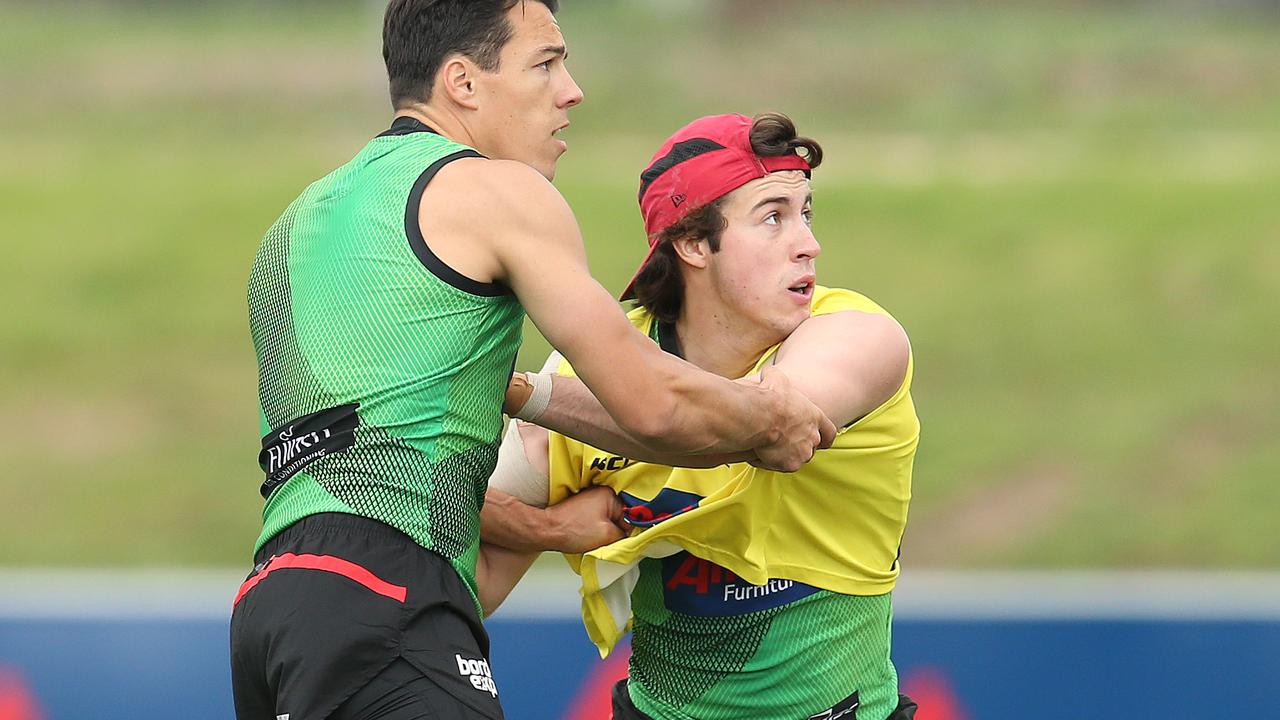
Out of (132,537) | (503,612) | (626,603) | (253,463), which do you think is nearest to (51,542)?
(132,537)

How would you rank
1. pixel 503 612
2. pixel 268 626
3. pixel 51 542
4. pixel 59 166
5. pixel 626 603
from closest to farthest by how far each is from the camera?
pixel 268 626 → pixel 626 603 → pixel 503 612 → pixel 51 542 → pixel 59 166

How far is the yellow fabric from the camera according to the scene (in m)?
3.75

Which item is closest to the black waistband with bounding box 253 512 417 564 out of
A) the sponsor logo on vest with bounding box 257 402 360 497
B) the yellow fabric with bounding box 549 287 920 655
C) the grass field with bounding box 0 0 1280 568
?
the sponsor logo on vest with bounding box 257 402 360 497

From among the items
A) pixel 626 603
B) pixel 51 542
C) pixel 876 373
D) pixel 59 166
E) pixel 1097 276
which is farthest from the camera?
pixel 59 166

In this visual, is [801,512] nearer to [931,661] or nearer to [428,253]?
[428,253]

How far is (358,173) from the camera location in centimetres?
336

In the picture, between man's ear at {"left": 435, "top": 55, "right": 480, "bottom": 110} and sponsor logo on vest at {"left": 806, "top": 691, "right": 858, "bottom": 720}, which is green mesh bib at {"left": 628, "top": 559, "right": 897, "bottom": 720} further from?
man's ear at {"left": 435, "top": 55, "right": 480, "bottom": 110}

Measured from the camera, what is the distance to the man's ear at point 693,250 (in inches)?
154

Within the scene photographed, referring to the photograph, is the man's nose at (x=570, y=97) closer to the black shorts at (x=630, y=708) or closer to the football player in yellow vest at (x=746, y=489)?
the football player in yellow vest at (x=746, y=489)

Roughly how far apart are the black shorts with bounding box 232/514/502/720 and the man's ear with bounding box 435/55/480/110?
2.99 feet

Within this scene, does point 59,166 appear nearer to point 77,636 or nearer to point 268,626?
point 77,636

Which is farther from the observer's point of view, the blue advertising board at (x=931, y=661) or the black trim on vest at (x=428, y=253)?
the blue advertising board at (x=931, y=661)

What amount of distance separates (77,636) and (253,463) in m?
4.13

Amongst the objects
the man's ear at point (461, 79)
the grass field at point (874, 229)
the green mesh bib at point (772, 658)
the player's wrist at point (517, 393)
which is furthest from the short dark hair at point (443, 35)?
the grass field at point (874, 229)
